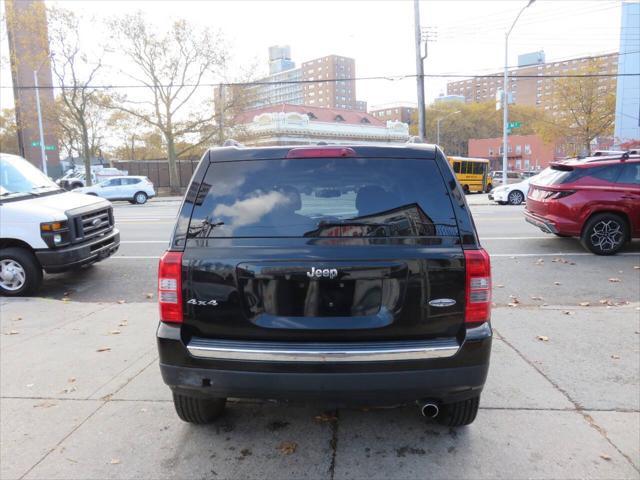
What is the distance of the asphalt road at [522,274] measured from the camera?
690cm

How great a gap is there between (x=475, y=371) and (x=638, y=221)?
26.8ft

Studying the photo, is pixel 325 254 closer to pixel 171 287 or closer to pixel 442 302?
pixel 442 302

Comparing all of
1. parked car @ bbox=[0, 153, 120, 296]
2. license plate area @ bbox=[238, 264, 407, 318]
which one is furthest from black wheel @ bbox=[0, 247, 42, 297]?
license plate area @ bbox=[238, 264, 407, 318]

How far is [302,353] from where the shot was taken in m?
2.59

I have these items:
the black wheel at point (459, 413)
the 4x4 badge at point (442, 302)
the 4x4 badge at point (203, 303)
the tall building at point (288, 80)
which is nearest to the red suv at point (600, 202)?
the black wheel at point (459, 413)

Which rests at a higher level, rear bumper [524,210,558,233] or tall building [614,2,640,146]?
tall building [614,2,640,146]

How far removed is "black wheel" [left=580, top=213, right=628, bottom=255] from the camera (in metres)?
9.12

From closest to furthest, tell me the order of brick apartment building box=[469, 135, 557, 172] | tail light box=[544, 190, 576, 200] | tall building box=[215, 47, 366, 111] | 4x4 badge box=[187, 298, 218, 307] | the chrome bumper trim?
the chrome bumper trim
4x4 badge box=[187, 298, 218, 307]
tail light box=[544, 190, 576, 200]
tall building box=[215, 47, 366, 111]
brick apartment building box=[469, 135, 557, 172]

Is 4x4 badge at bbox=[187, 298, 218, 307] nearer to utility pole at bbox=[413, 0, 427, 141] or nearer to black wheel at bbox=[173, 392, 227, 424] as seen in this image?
black wheel at bbox=[173, 392, 227, 424]

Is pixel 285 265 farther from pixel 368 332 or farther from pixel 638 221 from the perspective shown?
pixel 638 221

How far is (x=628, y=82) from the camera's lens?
39750mm

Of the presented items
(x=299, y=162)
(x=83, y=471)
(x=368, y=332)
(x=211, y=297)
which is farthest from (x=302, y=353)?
(x=83, y=471)

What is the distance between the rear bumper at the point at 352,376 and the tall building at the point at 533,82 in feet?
82.8

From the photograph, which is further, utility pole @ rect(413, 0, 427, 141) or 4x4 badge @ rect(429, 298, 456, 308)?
utility pole @ rect(413, 0, 427, 141)
